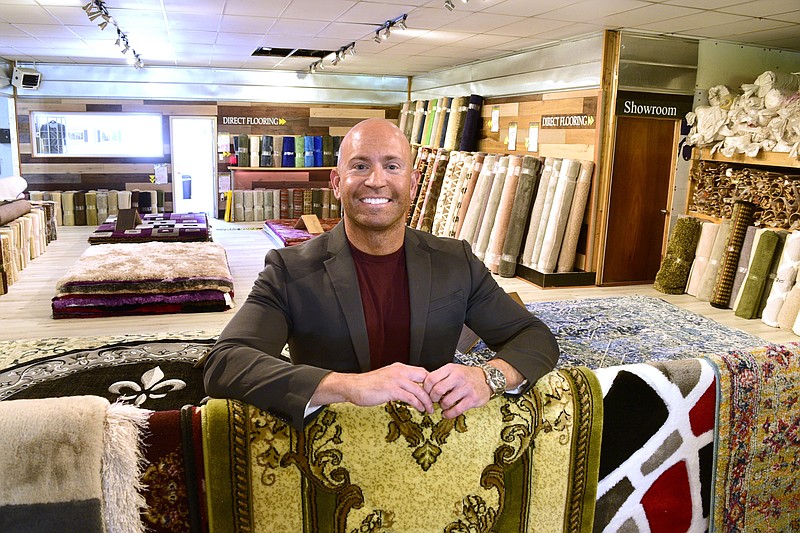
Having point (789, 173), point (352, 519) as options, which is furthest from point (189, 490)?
point (789, 173)

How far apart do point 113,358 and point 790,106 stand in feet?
A: 18.6

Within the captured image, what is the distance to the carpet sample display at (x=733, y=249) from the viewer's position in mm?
6164

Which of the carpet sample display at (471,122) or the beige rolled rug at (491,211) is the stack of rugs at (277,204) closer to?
the carpet sample display at (471,122)

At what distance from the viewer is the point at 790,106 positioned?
18.7ft

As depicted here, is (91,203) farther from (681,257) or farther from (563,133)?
(681,257)

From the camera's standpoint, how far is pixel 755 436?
1822mm

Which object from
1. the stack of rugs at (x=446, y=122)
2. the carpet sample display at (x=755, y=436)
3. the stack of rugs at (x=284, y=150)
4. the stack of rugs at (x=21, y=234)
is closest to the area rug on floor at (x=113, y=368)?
the stack of rugs at (x=21, y=234)

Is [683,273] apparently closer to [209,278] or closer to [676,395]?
[209,278]

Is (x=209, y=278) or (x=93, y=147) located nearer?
(x=209, y=278)

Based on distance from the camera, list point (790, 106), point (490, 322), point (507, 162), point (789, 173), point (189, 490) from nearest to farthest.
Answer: point (189, 490)
point (490, 322)
point (790, 106)
point (789, 173)
point (507, 162)

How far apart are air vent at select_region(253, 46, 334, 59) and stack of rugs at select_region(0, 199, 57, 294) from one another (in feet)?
11.7

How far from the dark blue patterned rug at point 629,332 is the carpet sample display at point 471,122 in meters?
3.81

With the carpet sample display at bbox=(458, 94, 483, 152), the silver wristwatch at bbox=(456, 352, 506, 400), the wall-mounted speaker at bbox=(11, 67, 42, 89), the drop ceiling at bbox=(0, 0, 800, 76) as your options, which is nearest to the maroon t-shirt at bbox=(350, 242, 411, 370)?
the silver wristwatch at bbox=(456, 352, 506, 400)

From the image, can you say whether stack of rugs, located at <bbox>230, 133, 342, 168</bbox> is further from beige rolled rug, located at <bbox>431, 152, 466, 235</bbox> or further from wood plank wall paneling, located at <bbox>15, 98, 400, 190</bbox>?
beige rolled rug, located at <bbox>431, 152, 466, 235</bbox>
